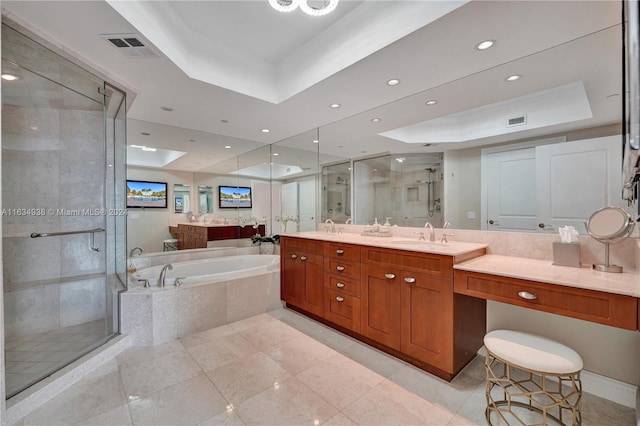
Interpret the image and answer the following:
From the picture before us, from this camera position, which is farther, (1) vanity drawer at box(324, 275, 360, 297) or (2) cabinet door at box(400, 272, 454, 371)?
(1) vanity drawer at box(324, 275, 360, 297)

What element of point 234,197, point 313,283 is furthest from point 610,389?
point 234,197

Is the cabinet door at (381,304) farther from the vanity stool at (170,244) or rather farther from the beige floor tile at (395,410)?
the vanity stool at (170,244)

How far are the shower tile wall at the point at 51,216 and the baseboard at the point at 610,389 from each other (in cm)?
397

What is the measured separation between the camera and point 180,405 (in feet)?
5.53

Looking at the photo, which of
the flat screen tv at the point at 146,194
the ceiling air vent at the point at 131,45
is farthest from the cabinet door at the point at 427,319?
the flat screen tv at the point at 146,194

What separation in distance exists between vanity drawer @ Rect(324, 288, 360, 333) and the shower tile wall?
2.20 m

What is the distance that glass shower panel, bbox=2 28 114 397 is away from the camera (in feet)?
6.81

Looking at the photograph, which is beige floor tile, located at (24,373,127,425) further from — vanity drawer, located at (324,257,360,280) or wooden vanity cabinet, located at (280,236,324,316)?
vanity drawer, located at (324,257,360,280)

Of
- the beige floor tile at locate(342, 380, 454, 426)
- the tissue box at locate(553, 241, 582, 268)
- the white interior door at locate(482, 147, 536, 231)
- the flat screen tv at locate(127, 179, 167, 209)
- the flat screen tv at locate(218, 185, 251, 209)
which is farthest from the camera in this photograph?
the flat screen tv at locate(218, 185, 251, 209)

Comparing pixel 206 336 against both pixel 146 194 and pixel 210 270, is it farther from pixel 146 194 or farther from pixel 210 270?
pixel 146 194

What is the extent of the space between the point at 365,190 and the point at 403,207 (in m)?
0.57

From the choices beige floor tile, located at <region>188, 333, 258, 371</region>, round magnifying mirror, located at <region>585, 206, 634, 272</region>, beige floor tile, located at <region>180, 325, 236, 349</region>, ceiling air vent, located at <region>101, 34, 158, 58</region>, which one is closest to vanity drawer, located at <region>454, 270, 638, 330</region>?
round magnifying mirror, located at <region>585, 206, 634, 272</region>

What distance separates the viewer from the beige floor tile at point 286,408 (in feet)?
5.16

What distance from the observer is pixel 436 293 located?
1875mm
